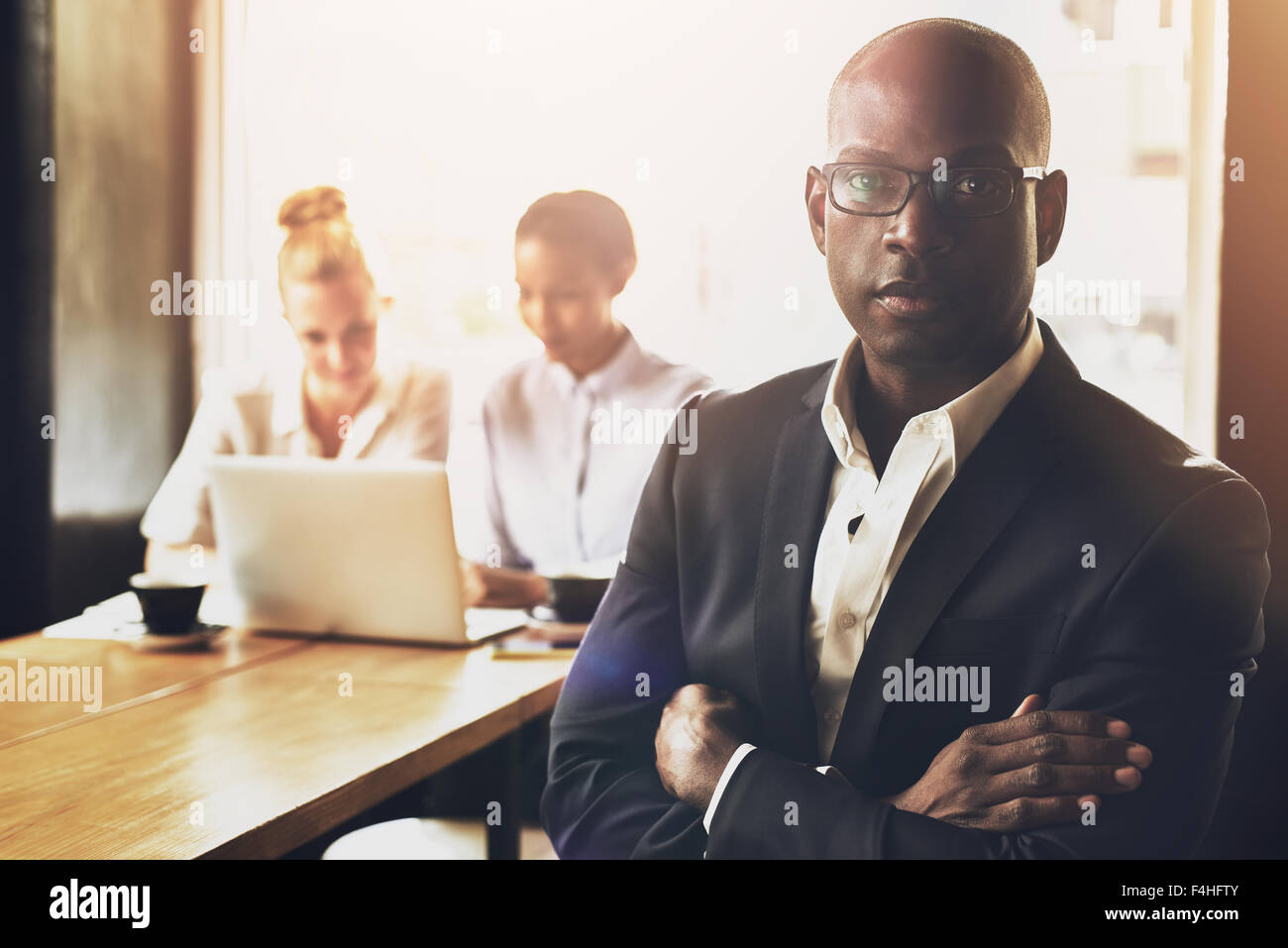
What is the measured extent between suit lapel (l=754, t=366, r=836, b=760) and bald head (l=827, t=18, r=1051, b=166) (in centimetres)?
43

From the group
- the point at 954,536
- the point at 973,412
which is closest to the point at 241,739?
the point at 954,536

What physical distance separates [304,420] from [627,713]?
1937 mm

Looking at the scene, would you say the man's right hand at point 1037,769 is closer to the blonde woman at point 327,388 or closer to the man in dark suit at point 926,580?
the man in dark suit at point 926,580

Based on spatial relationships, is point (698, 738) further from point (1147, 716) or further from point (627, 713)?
point (1147, 716)

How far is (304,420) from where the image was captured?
3271mm

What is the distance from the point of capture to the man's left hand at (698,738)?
5.21ft

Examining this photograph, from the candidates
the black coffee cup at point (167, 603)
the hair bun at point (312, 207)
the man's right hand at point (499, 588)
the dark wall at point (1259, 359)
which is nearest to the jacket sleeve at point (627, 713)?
the man's right hand at point (499, 588)

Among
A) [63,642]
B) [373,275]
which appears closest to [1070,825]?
[63,642]

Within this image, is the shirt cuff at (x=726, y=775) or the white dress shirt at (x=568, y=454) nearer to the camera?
the shirt cuff at (x=726, y=775)

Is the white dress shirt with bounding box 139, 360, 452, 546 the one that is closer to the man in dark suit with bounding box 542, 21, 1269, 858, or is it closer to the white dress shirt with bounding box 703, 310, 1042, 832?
the man in dark suit with bounding box 542, 21, 1269, 858

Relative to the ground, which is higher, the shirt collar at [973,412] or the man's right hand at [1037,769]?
the shirt collar at [973,412]

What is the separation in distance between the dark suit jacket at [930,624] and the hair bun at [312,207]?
1935 millimetres

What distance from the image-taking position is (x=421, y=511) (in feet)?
6.58
